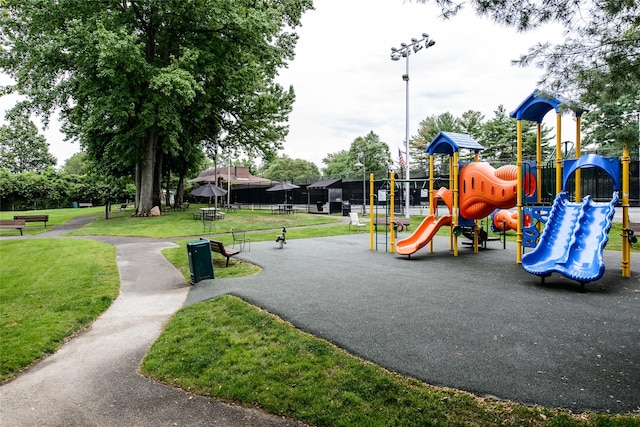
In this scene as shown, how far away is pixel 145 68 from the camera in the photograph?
22031mm

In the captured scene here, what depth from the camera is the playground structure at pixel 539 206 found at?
846 centimetres

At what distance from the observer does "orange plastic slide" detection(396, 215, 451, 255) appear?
1237cm

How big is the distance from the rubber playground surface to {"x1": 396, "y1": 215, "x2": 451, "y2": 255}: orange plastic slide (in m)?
1.03

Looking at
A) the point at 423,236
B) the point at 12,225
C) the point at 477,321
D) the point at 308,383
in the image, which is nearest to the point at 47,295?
the point at 308,383

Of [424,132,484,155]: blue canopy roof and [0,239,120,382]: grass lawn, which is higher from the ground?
[424,132,484,155]: blue canopy roof

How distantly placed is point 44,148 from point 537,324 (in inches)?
3872

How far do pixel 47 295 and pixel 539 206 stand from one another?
1248 centimetres

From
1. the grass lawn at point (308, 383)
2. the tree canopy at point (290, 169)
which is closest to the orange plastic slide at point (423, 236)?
the grass lawn at point (308, 383)

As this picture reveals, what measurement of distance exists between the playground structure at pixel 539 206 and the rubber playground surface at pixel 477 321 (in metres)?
0.59

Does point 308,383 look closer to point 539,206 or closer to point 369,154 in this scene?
point 539,206

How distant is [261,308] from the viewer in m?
6.99

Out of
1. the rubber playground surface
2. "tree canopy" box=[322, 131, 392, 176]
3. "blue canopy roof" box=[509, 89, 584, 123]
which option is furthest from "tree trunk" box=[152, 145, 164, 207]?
A: "tree canopy" box=[322, 131, 392, 176]

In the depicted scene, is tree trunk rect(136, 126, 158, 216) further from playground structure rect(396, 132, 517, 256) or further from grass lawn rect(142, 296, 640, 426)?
grass lawn rect(142, 296, 640, 426)

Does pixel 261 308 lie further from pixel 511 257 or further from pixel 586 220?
pixel 511 257
